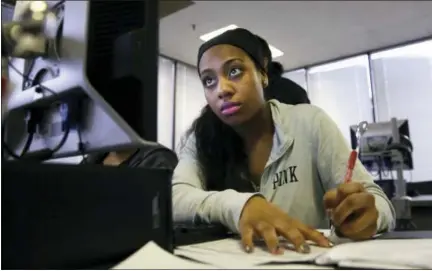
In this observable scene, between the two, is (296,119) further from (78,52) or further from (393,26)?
(393,26)

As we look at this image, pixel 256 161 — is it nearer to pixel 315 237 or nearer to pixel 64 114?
pixel 315 237

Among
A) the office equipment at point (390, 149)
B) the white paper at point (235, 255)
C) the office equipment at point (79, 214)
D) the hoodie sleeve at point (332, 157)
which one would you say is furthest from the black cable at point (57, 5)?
the office equipment at point (390, 149)

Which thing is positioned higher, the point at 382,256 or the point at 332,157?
the point at 332,157

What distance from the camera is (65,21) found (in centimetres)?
46

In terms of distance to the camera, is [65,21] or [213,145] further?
[213,145]

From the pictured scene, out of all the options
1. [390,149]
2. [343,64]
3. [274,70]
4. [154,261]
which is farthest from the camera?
[343,64]

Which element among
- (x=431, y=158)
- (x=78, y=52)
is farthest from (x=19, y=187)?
(x=431, y=158)

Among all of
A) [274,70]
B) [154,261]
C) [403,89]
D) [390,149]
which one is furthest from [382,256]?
[403,89]

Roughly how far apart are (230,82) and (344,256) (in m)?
0.52

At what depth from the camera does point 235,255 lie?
0.46 meters

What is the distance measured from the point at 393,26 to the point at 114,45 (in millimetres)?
3792

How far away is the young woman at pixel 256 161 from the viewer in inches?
22.3

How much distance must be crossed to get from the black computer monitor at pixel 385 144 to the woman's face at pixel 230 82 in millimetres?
1668

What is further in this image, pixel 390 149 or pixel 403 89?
pixel 403 89
